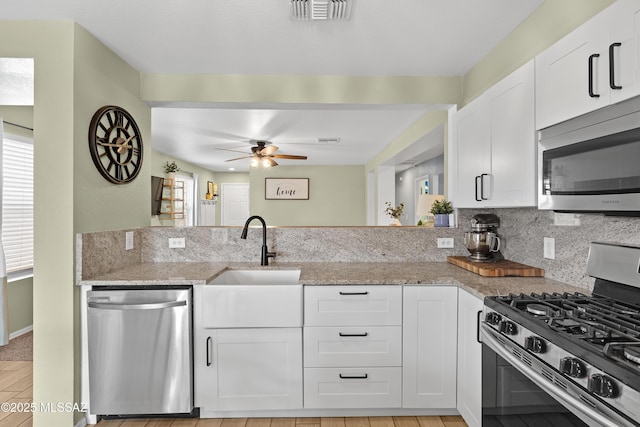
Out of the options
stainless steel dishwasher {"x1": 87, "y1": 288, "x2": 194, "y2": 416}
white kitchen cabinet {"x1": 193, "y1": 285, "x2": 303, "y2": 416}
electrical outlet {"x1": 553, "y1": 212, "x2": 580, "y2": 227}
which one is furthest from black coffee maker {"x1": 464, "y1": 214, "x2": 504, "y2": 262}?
stainless steel dishwasher {"x1": 87, "y1": 288, "x2": 194, "y2": 416}

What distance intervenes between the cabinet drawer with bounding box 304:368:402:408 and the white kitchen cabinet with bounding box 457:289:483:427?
35cm

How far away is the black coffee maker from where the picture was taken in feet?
7.98

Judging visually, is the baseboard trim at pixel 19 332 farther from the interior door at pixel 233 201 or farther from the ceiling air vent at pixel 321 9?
the interior door at pixel 233 201

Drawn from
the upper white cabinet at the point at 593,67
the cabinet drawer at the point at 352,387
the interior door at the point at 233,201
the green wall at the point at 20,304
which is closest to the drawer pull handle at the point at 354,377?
the cabinet drawer at the point at 352,387

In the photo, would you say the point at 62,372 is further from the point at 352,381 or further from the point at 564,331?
the point at 564,331

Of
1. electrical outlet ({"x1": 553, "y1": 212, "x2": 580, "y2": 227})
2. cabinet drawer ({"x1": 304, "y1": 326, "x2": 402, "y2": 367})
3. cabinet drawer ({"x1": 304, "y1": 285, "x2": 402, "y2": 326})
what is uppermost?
electrical outlet ({"x1": 553, "y1": 212, "x2": 580, "y2": 227})

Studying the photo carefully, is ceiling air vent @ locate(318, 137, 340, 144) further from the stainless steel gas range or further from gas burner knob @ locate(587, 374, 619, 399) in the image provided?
gas burner knob @ locate(587, 374, 619, 399)

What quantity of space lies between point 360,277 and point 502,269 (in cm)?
84

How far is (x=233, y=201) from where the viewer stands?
9.89 meters

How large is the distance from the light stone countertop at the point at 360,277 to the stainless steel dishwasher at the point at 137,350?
89 mm

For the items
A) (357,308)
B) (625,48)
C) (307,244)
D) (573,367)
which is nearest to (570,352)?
(573,367)

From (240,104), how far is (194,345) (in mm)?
1759

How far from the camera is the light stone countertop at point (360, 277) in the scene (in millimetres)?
1886

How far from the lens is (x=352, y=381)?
7.00 ft
